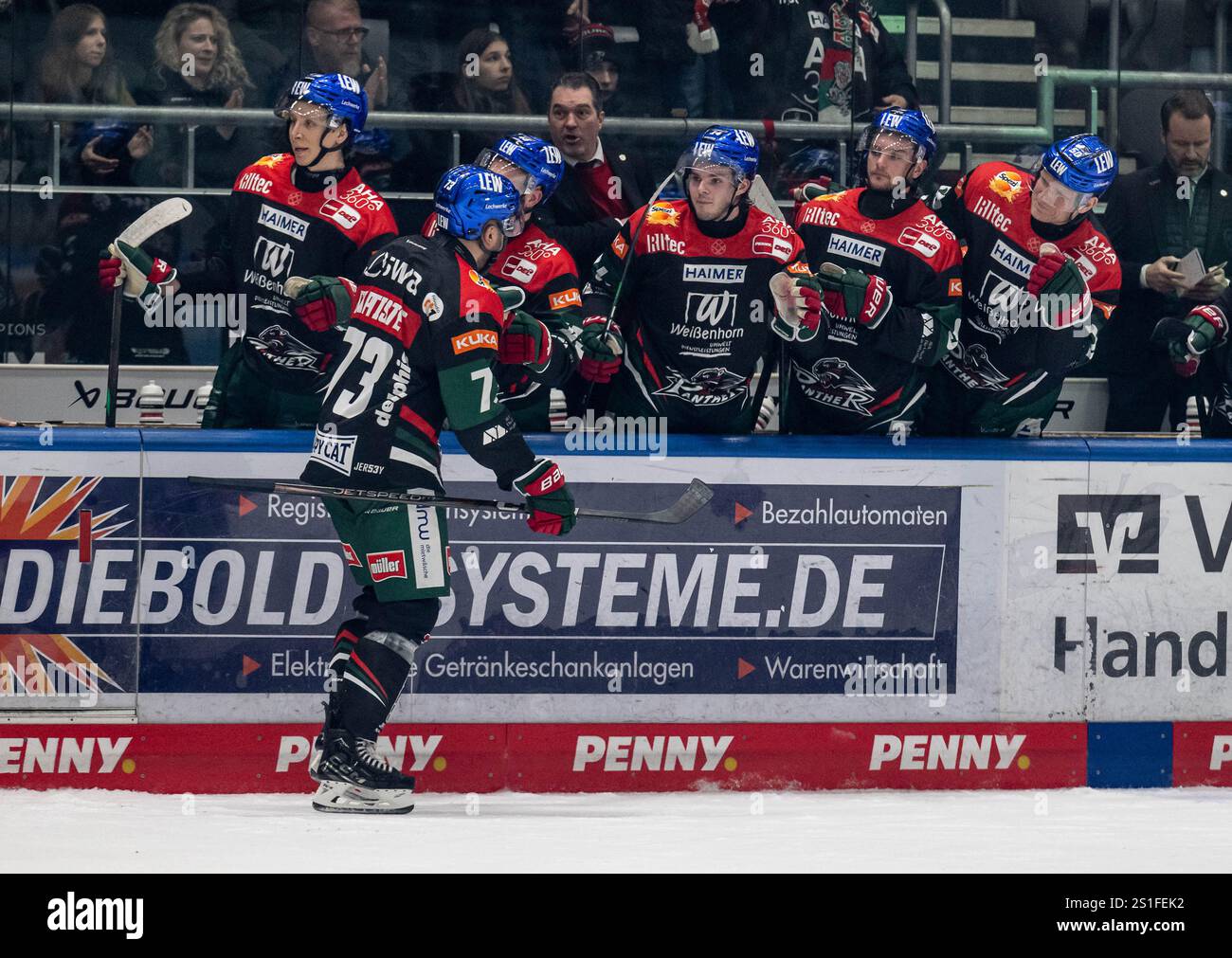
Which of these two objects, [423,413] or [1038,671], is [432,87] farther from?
[1038,671]

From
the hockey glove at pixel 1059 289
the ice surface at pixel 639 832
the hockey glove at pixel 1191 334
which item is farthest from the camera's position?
the hockey glove at pixel 1191 334

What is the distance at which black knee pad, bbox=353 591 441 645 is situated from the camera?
6180 millimetres

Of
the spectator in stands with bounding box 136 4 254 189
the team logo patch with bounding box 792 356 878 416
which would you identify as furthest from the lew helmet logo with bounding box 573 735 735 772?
the spectator in stands with bounding box 136 4 254 189

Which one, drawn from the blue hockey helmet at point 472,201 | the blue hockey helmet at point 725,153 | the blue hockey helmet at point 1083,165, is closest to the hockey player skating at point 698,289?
the blue hockey helmet at point 725,153

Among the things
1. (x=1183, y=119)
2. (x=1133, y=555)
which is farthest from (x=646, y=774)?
(x=1183, y=119)

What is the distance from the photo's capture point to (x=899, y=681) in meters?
6.90

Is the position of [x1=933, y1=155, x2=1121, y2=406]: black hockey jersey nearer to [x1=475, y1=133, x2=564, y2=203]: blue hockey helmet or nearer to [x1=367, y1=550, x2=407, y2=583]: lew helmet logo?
[x1=475, y1=133, x2=564, y2=203]: blue hockey helmet

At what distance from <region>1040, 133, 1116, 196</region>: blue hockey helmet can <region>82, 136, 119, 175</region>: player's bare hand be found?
11.3ft

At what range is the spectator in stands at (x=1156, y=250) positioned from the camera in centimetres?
749

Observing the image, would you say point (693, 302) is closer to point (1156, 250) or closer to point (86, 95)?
point (1156, 250)

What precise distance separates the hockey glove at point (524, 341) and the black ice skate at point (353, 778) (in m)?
1.39

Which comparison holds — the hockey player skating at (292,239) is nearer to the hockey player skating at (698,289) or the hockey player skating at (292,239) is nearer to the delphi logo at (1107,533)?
A: the hockey player skating at (698,289)

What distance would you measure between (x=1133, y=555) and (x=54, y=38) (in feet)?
14.3
